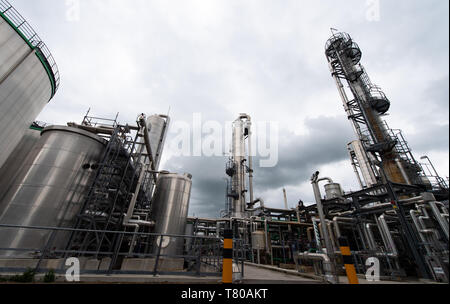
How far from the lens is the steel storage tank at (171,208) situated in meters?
10.1

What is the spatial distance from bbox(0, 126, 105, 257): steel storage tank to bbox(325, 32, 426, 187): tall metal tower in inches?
633

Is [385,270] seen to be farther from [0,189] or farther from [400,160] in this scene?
[0,189]

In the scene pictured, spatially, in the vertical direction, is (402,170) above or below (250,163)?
below

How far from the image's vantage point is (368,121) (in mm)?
14961

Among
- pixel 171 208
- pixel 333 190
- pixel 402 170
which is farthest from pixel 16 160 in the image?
pixel 402 170

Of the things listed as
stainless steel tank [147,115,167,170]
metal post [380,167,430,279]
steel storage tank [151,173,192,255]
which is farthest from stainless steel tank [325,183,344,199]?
stainless steel tank [147,115,167,170]

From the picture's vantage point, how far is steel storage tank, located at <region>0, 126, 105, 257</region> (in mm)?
7264

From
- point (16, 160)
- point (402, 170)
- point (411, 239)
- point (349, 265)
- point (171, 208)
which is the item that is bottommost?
point (349, 265)

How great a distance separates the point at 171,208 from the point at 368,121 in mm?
17351

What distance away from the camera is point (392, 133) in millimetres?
13914

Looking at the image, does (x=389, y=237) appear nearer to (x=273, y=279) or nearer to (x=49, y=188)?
(x=273, y=279)

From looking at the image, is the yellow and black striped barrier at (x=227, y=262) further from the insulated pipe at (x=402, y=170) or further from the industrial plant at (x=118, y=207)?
the insulated pipe at (x=402, y=170)
